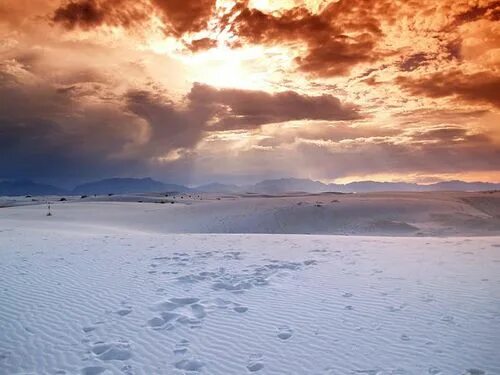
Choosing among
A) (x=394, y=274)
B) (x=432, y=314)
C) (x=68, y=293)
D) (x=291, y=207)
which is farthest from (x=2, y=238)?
(x=291, y=207)

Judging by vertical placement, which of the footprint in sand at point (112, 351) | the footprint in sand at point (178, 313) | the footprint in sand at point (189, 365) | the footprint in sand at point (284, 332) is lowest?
the footprint in sand at point (189, 365)

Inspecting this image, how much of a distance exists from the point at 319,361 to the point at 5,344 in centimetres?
454

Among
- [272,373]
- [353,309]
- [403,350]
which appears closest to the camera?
[272,373]

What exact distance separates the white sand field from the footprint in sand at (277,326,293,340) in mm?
34

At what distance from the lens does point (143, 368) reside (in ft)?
16.2

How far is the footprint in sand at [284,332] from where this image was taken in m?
5.84

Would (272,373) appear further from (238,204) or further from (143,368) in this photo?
(238,204)

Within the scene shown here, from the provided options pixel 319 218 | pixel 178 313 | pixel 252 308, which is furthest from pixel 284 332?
pixel 319 218

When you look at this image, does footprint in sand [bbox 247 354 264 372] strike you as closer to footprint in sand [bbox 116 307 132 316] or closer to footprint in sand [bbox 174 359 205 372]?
footprint in sand [bbox 174 359 205 372]

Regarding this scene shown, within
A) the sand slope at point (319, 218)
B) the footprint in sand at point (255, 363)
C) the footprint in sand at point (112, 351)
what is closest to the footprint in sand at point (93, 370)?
the footprint in sand at point (112, 351)

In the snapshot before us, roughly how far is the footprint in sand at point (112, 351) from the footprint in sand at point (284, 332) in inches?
88.3

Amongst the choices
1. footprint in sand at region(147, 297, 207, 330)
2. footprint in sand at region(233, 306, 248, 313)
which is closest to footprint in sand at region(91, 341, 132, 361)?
footprint in sand at region(147, 297, 207, 330)

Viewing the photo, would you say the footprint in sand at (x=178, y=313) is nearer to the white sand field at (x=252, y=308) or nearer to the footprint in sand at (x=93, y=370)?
the white sand field at (x=252, y=308)

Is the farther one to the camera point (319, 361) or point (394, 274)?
point (394, 274)
